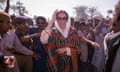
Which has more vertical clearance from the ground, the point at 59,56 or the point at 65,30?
the point at 65,30

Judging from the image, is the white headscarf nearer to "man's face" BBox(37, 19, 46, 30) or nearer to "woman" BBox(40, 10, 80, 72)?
"woman" BBox(40, 10, 80, 72)

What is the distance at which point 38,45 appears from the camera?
7.04 metres

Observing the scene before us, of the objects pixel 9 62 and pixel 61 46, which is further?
pixel 61 46

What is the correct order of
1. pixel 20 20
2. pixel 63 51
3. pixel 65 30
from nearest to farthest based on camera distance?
1. pixel 63 51
2. pixel 65 30
3. pixel 20 20

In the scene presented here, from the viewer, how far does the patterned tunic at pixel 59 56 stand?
633 centimetres

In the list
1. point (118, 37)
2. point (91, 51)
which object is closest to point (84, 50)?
point (91, 51)

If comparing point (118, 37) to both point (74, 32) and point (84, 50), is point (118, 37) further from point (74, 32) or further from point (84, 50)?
point (84, 50)

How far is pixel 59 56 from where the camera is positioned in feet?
20.8

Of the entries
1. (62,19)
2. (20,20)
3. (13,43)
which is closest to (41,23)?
(20,20)

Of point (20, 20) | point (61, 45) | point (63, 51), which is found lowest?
point (63, 51)

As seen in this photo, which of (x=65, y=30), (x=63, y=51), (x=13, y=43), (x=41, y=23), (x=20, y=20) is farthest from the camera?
(x=41, y=23)

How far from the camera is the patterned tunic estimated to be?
249 inches

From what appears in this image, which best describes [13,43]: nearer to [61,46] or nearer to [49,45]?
[49,45]

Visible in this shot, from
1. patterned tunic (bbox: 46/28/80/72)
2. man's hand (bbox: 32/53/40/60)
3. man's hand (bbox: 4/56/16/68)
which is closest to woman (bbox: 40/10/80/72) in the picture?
patterned tunic (bbox: 46/28/80/72)
